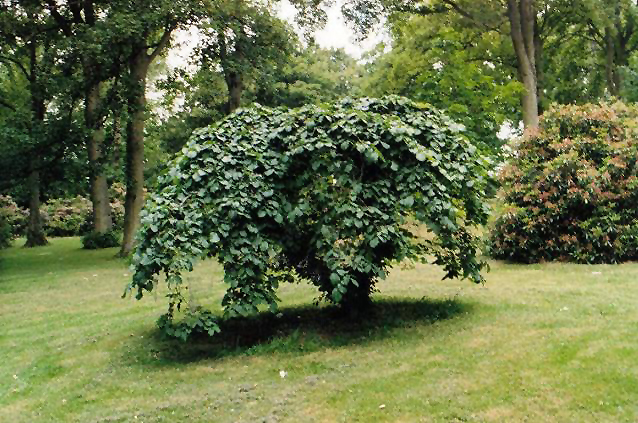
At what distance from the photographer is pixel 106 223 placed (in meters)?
21.4

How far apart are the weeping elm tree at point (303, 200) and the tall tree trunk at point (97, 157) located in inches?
425

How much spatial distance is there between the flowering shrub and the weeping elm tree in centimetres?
438

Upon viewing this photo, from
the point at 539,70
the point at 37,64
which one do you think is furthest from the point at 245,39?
the point at 539,70

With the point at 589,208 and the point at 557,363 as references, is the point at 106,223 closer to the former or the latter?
the point at 589,208

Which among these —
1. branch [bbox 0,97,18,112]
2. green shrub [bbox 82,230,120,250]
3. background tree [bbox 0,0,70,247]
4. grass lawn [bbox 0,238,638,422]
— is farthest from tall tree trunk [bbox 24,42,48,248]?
grass lawn [bbox 0,238,638,422]

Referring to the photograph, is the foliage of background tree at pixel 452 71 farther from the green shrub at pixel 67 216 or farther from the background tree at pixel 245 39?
the green shrub at pixel 67 216

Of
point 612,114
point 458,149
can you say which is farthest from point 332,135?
point 612,114

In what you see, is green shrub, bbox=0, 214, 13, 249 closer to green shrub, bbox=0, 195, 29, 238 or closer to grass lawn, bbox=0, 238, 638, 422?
green shrub, bbox=0, 195, 29, 238

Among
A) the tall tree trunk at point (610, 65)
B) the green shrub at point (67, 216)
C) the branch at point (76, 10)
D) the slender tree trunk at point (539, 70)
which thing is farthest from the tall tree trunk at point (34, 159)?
the tall tree trunk at point (610, 65)

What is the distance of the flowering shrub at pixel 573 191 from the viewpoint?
9664mm

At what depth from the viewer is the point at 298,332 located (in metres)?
6.04

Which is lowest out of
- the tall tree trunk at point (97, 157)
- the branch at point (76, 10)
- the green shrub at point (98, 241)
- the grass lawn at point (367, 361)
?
the grass lawn at point (367, 361)

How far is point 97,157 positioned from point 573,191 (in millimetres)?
14757

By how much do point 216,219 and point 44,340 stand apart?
3.15 m
